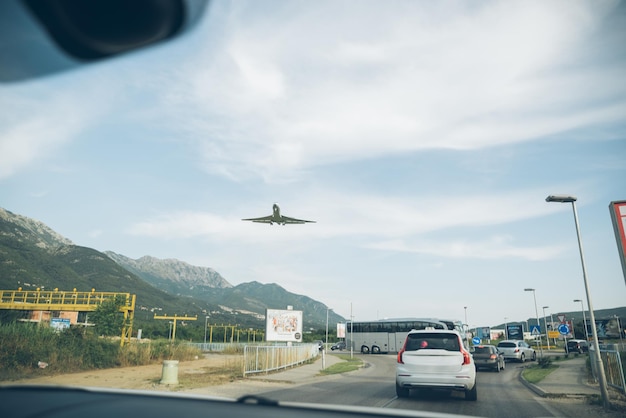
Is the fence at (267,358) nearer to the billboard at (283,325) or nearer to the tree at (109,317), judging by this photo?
the billboard at (283,325)

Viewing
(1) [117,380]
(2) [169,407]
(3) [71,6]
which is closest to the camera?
(2) [169,407]

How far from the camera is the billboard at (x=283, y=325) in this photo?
29.3 m

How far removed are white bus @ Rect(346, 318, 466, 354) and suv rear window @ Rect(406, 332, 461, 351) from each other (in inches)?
1446

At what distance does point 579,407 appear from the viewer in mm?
11891

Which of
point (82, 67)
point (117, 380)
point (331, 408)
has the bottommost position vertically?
point (117, 380)

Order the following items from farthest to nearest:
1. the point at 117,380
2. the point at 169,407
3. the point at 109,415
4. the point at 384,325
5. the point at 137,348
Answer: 1. the point at 384,325
2. the point at 137,348
3. the point at 117,380
4. the point at 169,407
5. the point at 109,415

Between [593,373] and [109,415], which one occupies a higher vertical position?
[109,415]

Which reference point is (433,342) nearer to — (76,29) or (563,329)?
(76,29)

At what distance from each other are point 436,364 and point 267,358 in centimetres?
1262

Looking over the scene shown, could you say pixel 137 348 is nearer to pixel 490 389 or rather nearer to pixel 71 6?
pixel 490 389

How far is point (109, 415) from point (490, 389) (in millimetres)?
16926

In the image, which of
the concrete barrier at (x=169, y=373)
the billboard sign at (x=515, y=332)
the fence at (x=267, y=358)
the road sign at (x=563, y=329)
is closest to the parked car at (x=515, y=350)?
the road sign at (x=563, y=329)

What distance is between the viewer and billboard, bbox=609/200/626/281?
13.0m

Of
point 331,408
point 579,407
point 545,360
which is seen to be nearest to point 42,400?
point 331,408
